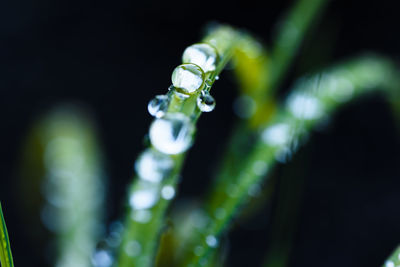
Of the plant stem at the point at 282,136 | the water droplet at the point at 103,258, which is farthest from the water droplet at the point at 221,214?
the water droplet at the point at 103,258

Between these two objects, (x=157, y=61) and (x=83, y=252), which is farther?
(x=157, y=61)

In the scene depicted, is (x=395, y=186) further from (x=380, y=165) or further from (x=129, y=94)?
(x=129, y=94)

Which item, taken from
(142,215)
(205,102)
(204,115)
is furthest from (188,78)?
(204,115)

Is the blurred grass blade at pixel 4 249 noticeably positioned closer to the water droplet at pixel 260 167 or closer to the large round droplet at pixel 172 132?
the large round droplet at pixel 172 132

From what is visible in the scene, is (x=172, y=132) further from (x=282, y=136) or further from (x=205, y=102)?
(x=282, y=136)

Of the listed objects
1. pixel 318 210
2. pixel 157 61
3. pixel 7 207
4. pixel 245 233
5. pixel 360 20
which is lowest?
pixel 7 207

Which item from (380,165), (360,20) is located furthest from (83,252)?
(360,20)

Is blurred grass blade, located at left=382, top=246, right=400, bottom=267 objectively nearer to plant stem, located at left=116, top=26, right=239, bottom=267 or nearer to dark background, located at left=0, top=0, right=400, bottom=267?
plant stem, located at left=116, top=26, right=239, bottom=267
